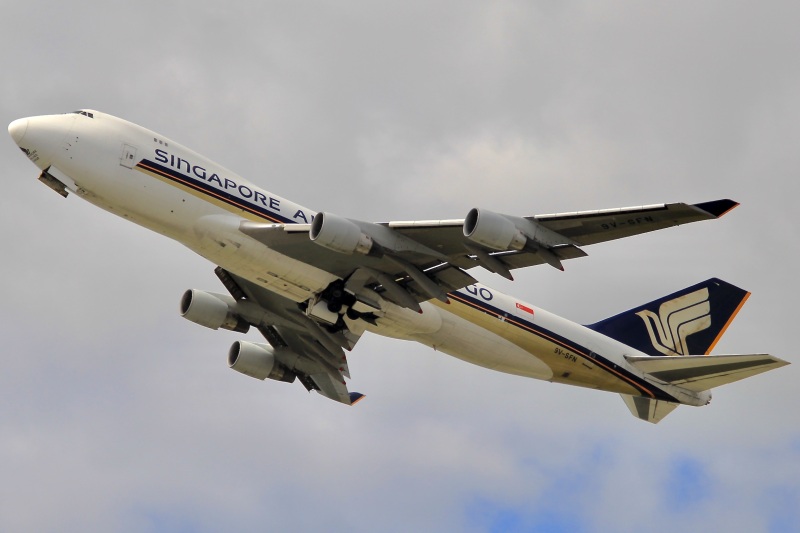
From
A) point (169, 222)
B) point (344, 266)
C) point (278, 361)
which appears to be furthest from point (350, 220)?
point (278, 361)

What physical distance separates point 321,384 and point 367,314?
8.98m

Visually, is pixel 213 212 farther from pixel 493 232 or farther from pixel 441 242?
pixel 493 232

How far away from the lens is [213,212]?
3869 cm

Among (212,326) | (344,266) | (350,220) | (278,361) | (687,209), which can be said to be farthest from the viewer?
(278,361)

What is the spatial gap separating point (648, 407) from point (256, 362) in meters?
16.3

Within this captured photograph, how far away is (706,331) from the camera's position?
4969cm

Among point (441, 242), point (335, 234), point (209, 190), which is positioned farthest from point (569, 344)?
point (209, 190)

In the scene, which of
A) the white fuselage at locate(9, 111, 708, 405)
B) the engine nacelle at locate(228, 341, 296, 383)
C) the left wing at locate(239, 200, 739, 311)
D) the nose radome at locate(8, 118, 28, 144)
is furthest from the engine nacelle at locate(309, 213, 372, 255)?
the engine nacelle at locate(228, 341, 296, 383)

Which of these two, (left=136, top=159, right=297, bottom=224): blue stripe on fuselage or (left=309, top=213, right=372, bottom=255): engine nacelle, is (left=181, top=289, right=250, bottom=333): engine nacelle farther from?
(left=309, top=213, right=372, bottom=255): engine nacelle

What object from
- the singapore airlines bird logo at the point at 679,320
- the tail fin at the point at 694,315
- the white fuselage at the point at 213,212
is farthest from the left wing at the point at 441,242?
the tail fin at the point at 694,315

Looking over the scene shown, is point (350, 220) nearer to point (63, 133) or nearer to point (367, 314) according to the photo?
point (367, 314)

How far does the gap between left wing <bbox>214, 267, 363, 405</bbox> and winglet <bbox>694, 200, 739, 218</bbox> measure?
15548 millimetres

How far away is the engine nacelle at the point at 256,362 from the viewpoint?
48969 mm

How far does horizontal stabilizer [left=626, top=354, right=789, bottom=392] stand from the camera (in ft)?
138
